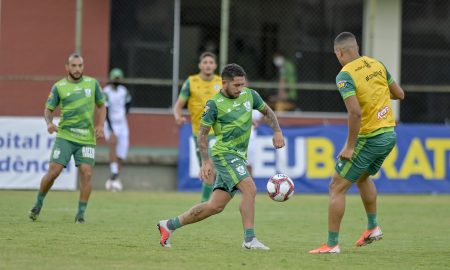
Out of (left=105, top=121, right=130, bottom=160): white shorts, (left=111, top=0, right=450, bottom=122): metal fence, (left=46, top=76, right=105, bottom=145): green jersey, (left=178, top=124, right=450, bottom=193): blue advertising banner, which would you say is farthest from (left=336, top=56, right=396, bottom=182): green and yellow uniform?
(left=111, top=0, right=450, bottom=122): metal fence

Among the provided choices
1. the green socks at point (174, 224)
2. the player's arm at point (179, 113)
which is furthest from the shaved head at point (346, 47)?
the player's arm at point (179, 113)

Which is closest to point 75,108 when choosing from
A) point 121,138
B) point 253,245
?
point 253,245

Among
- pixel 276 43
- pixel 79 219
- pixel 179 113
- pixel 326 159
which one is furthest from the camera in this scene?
pixel 276 43

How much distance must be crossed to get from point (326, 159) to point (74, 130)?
779 cm

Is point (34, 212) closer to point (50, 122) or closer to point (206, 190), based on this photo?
point (50, 122)

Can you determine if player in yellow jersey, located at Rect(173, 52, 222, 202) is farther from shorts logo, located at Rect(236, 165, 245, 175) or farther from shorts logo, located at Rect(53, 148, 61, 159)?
shorts logo, located at Rect(236, 165, 245, 175)

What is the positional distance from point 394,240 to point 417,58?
1349cm

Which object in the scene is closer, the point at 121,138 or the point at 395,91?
the point at 395,91

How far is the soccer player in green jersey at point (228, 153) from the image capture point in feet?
34.4

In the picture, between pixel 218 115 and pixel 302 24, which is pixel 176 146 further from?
pixel 218 115

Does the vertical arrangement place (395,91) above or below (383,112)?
above

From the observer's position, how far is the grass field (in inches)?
376

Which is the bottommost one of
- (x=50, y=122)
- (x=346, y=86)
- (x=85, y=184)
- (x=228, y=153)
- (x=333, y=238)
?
→ (x=333, y=238)

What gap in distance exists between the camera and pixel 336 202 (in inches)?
408
